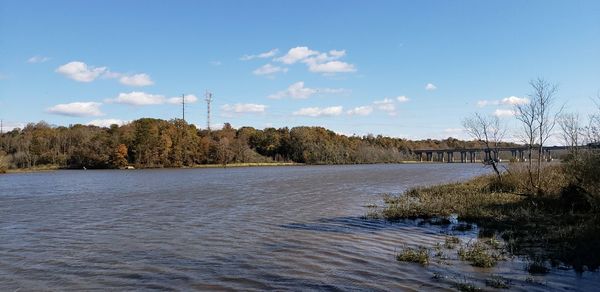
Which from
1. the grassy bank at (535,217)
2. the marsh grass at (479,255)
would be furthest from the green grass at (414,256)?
the grassy bank at (535,217)

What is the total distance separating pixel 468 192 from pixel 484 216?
10.3 metres

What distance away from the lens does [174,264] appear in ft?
44.2

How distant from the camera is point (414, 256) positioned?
525 inches

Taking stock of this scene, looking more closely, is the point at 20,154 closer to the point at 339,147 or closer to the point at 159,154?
the point at 159,154

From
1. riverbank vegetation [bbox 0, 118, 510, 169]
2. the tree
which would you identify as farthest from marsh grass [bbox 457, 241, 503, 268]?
the tree

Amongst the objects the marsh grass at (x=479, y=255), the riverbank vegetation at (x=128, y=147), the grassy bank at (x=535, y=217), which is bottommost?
the marsh grass at (x=479, y=255)

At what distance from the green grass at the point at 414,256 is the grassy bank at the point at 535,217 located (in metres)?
2.71

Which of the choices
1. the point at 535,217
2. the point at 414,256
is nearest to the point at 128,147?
the point at 535,217

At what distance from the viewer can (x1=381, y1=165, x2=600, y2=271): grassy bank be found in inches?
525

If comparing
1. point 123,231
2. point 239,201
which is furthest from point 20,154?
point 123,231

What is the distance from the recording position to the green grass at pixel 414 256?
514 inches

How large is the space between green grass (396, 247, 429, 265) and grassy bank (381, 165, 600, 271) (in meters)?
2.71

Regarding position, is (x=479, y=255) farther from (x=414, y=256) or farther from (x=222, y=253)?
(x=222, y=253)

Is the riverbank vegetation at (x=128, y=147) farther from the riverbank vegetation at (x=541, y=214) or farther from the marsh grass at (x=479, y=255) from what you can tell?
the marsh grass at (x=479, y=255)
